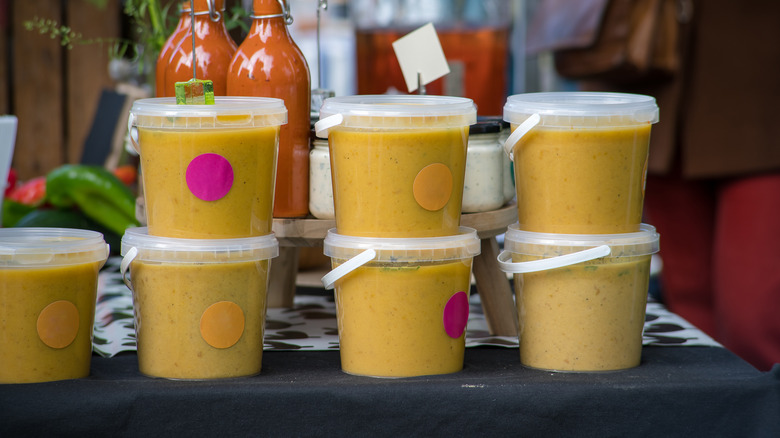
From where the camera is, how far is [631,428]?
109 centimetres

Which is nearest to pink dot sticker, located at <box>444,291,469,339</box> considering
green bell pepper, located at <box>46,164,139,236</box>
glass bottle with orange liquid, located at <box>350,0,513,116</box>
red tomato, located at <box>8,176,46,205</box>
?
green bell pepper, located at <box>46,164,139,236</box>

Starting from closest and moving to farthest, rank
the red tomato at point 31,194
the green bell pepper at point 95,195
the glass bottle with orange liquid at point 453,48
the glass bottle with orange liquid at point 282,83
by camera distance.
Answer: the glass bottle with orange liquid at point 282,83, the green bell pepper at point 95,195, the red tomato at point 31,194, the glass bottle with orange liquid at point 453,48

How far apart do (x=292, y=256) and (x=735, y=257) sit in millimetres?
1344

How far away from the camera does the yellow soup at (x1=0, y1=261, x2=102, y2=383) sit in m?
1.09

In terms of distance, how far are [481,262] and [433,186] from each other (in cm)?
36

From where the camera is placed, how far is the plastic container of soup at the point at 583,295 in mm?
1175

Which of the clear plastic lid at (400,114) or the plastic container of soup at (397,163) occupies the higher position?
the clear plastic lid at (400,114)

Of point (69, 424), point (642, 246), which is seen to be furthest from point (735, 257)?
point (69, 424)

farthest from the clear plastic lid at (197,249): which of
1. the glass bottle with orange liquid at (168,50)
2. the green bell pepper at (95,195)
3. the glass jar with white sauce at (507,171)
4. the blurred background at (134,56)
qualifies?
the blurred background at (134,56)

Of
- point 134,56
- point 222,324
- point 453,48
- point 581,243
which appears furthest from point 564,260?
point 134,56

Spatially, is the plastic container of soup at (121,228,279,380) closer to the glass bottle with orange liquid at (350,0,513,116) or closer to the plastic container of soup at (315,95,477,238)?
Result: the plastic container of soup at (315,95,477,238)

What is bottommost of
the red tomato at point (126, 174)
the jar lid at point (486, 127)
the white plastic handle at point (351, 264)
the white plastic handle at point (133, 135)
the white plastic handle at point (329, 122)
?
the red tomato at point (126, 174)

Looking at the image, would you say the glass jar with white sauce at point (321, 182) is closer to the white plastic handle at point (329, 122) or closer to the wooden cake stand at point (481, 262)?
the wooden cake stand at point (481, 262)

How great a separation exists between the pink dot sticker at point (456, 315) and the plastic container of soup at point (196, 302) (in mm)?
259
